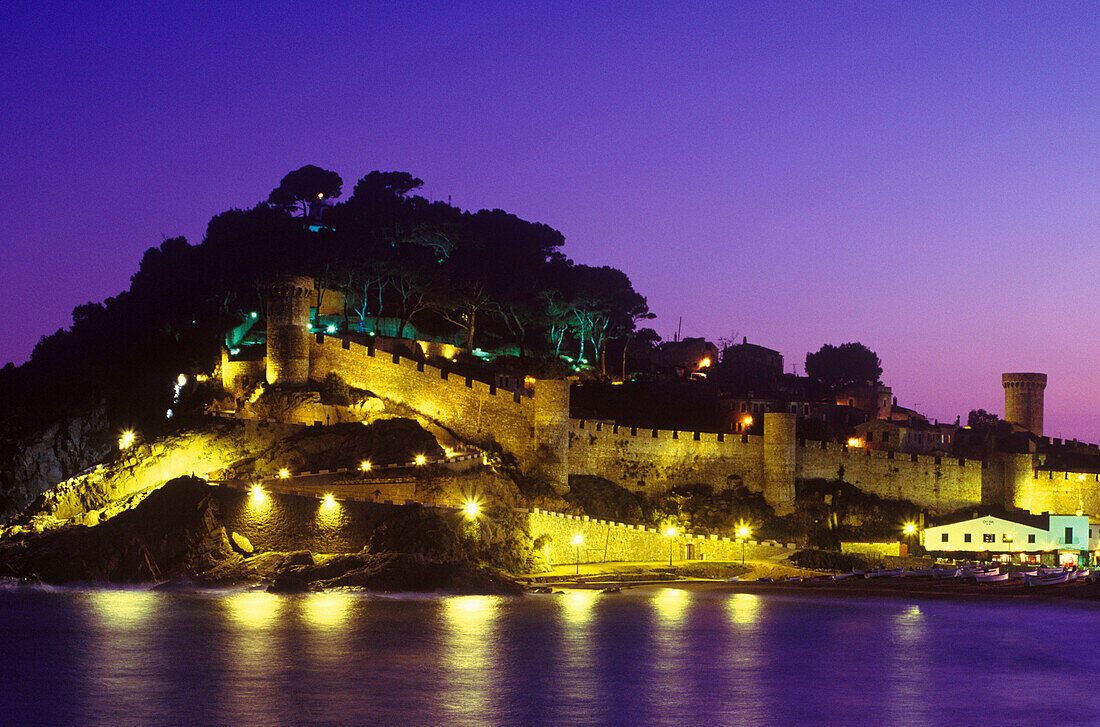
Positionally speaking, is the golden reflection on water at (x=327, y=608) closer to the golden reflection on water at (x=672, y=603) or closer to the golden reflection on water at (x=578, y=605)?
the golden reflection on water at (x=578, y=605)

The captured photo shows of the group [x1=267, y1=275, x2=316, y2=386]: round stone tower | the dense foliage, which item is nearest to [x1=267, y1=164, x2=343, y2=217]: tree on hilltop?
the dense foliage

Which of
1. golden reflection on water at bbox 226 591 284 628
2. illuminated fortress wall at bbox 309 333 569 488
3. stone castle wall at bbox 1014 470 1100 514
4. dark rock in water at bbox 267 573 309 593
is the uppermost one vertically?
illuminated fortress wall at bbox 309 333 569 488

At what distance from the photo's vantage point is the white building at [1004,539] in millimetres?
49500

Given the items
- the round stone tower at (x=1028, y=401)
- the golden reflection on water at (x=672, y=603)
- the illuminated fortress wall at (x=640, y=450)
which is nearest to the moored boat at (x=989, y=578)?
the illuminated fortress wall at (x=640, y=450)

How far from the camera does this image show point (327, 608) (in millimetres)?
36156

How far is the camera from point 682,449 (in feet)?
159

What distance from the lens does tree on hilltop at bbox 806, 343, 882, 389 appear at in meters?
86.6

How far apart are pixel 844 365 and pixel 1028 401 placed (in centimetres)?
1651

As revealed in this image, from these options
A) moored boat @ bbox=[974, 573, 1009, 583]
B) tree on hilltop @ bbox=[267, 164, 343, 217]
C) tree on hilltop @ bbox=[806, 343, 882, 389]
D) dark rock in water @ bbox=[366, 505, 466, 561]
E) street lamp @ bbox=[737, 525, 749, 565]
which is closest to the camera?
dark rock in water @ bbox=[366, 505, 466, 561]

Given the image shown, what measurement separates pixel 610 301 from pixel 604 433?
658 inches

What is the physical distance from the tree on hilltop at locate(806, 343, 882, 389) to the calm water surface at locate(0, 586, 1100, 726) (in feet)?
150

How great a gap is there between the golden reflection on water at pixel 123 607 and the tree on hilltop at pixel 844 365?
57.7 meters

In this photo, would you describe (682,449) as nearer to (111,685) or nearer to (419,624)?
(419,624)

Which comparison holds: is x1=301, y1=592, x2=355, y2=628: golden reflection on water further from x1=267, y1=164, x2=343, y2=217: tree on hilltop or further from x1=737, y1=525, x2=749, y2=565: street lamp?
x1=267, y1=164, x2=343, y2=217: tree on hilltop
